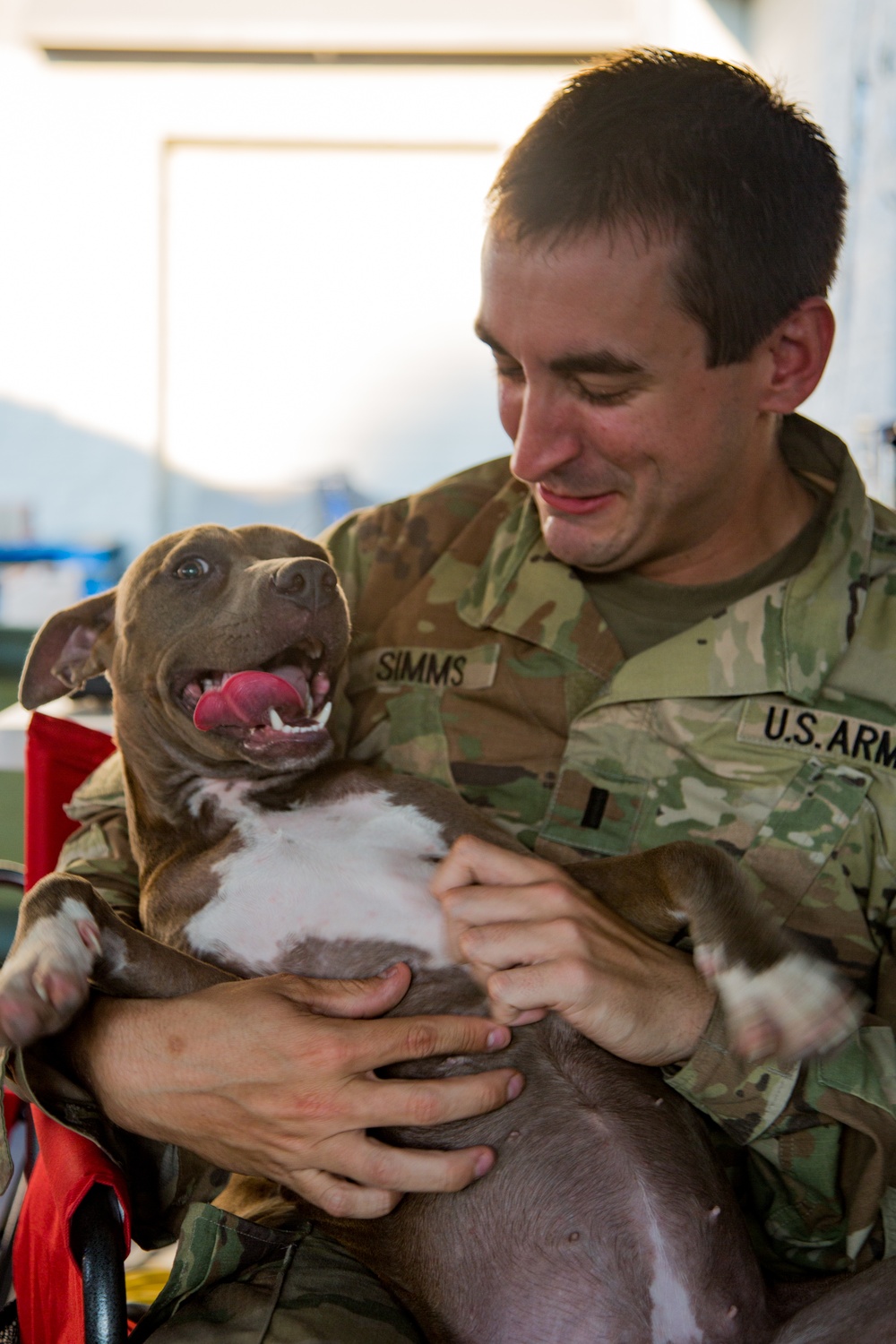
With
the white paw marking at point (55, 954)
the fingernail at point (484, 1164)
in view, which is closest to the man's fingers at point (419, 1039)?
the fingernail at point (484, 1164)

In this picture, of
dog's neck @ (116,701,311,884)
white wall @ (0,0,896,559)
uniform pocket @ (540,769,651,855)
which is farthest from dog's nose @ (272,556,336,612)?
white wall @ (0,0,896,559)

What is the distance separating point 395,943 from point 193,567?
0.68 meters

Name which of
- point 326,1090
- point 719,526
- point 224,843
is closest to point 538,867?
point 326,1090

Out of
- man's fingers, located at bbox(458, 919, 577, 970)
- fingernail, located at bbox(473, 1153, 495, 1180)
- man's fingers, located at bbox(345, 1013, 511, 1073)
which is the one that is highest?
man's fingers, located at bbox(458, 919, 577, 970)

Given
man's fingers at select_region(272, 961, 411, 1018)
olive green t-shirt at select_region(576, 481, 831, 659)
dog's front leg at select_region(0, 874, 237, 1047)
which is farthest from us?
olive green t-shirt at select_region(576, 481, 831, 659)

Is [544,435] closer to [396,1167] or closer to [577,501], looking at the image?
[577,501]

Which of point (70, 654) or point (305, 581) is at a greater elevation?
point (305, 581)

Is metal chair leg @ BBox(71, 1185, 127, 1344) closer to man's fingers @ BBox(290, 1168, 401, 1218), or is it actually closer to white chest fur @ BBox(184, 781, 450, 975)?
man's fingers @ BBox(290, 1168, 401, 1218)

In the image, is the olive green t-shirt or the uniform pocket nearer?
the uniform pocket

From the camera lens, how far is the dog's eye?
6.28 ft

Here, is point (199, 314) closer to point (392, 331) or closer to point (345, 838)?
point (392, 331)

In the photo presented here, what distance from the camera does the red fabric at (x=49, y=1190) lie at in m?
1.41

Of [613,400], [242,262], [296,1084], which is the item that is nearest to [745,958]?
[296,1084]

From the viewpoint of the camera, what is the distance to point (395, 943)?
170cm
